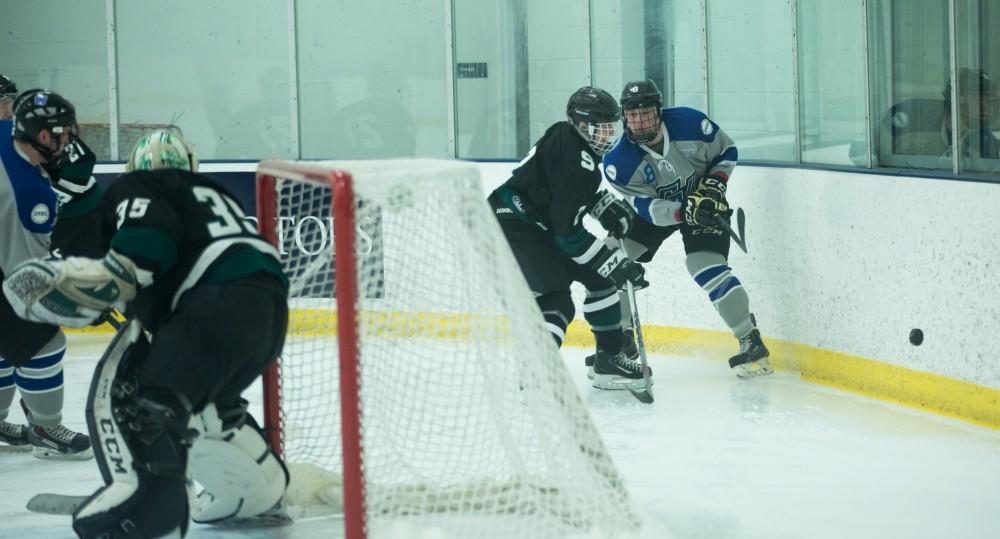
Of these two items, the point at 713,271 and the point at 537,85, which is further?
the point at 537,85

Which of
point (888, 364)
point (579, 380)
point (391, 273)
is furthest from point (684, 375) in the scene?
point (391, 273)

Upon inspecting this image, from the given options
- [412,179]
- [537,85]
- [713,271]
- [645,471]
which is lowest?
[645,471]

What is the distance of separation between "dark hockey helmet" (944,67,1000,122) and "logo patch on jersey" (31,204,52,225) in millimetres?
3056

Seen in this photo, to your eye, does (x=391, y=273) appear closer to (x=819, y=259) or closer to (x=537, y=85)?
(x=819, y=259)

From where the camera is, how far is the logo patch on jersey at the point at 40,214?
4008 mm

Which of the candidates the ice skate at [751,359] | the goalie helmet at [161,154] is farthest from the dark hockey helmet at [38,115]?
the ice skate at [751,359]

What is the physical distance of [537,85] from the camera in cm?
774

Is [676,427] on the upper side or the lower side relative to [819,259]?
lower

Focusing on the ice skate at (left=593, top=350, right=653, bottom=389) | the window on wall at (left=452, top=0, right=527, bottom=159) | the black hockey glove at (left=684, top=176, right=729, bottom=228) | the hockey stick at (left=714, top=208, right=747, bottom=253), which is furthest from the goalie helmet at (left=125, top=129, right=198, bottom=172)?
the window on wall at (left=452, top=0, right=527, bottom=159)

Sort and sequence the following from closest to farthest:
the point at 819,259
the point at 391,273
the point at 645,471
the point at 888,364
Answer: the point at 391,273
the point at 645,471
the point at 888,364
the point at 819,259

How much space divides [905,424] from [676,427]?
744mm

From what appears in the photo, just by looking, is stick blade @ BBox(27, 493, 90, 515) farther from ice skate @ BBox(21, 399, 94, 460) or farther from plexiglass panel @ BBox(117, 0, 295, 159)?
plexiglass panel @ BBox(117, 0, 295, 159)

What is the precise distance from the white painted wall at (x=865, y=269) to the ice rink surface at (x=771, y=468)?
232 millimetres

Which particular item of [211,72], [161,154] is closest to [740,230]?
[161,154]
